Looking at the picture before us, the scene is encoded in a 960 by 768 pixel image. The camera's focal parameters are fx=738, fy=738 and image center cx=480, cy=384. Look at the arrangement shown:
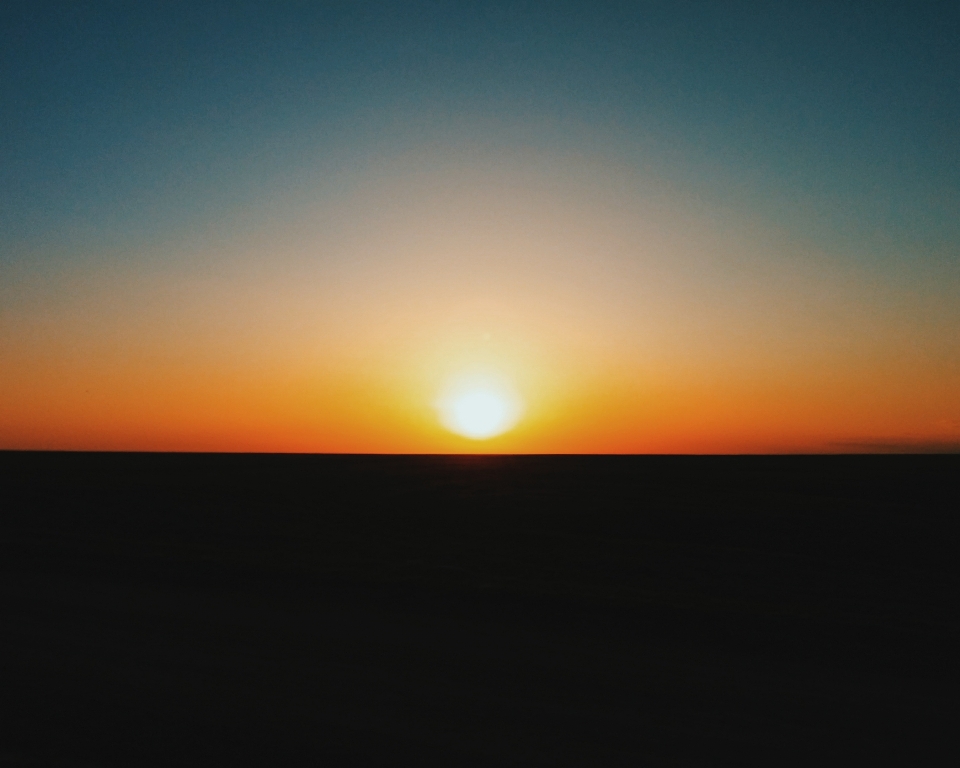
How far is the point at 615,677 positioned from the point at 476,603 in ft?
13.1

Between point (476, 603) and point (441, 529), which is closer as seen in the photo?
point (476, 603)

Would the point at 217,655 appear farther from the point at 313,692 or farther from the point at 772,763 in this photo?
the point at 772,763

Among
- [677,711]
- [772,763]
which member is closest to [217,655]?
[677,711]

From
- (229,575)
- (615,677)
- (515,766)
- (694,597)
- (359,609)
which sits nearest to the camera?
(515,766)

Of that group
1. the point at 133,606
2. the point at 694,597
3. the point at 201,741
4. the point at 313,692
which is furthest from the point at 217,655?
the point at 694,597

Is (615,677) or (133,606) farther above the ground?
(133,606)

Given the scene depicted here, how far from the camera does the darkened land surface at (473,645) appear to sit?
610 centimetres

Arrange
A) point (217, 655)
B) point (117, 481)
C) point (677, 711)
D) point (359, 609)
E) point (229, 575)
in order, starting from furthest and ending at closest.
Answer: point (117, 481)
point (229, 575)
point (359, 609)
point (217, 655)
point (677, 711)

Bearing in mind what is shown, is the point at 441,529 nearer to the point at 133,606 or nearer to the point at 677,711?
the point at 133,606

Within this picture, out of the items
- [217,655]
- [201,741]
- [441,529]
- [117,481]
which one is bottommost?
[201,741]

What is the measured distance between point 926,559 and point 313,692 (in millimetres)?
14967

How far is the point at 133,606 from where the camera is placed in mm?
10930

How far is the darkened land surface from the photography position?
610cm

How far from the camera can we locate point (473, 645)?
893 cm
